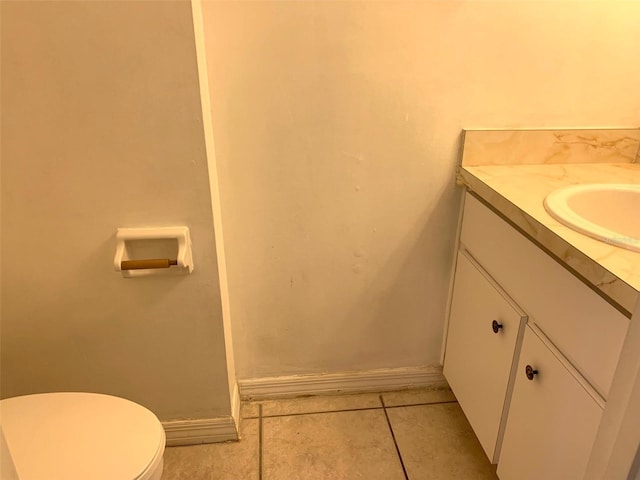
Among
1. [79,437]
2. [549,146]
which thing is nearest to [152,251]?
[79,437]

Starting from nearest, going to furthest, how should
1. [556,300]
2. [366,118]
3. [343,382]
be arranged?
[556,300] → [366,118] → [343,382]

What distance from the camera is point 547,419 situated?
1057 millimetres

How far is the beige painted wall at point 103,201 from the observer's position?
42.7 inches

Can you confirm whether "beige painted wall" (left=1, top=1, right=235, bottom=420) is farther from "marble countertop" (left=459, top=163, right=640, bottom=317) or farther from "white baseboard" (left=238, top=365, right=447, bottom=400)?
"marble countertop" (left=459, top=163, right=640, bottom=317)

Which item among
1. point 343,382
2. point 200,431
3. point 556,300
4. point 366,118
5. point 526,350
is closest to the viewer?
point 556,300

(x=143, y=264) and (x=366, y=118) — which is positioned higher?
(x=366, y=118)

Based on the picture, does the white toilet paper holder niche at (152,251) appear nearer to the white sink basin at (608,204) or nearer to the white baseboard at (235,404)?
the white baseboard at (235,404)

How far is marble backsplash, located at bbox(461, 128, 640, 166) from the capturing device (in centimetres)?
143

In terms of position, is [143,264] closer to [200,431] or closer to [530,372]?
[200,431]

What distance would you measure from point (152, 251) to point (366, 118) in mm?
706

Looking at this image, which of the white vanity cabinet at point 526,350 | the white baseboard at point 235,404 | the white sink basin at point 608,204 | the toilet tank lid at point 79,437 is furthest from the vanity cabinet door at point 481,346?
the toilet tank lid at point 79,437

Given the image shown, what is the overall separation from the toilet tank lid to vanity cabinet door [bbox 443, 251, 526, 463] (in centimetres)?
87

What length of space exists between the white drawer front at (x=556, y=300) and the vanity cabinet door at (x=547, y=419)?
0.04 m

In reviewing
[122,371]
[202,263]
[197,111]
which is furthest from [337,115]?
[122,371]
